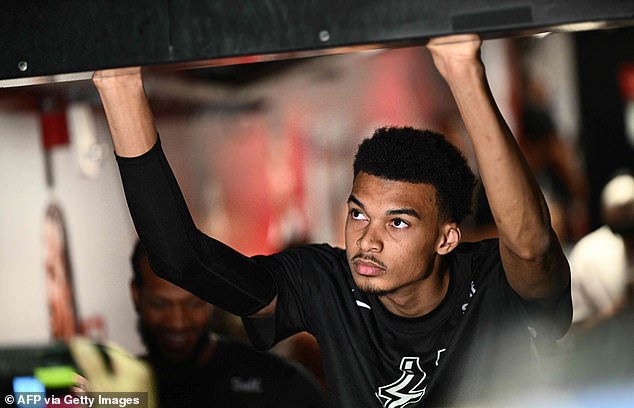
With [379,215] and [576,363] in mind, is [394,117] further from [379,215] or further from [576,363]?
[379,215]

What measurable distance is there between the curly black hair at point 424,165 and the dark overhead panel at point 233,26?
15.6 inches

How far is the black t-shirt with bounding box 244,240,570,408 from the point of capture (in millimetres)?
1552

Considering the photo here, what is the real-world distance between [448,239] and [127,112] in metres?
0.61

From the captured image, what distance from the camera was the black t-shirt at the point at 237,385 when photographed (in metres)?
2.41

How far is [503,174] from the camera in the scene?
4.14ft

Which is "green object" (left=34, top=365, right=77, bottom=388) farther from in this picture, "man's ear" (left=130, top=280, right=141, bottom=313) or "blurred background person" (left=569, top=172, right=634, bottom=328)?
"blurred background person" (left=569, top=172, right=634, bottom=328)

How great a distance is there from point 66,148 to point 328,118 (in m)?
0.80

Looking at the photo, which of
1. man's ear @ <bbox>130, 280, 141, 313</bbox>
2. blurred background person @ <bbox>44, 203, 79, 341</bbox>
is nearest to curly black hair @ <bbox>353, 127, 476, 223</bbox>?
man's ear @ <bbox>130, 280, 141, 313</bbox>

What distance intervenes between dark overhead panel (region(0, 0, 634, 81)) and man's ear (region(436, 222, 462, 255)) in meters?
0.49

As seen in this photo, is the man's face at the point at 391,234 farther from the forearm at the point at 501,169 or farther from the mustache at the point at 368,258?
the forearm at the point at 501,169

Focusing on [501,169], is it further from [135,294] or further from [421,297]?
[135,294]

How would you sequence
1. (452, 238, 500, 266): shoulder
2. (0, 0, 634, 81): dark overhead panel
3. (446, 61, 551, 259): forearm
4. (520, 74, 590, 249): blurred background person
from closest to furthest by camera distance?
1. (0, 0, 634, 81): dark overhead panel
2. (446, 61, 551, 259): forearm
3. (452, 238, 500, 266): shoulder
4. (520, 74, 590, 249): blurred background person

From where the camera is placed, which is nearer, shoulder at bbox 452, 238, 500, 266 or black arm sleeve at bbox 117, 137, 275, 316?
black arm sleeve at bbox 117, 137, 275, 316

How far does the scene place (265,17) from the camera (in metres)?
1.19
